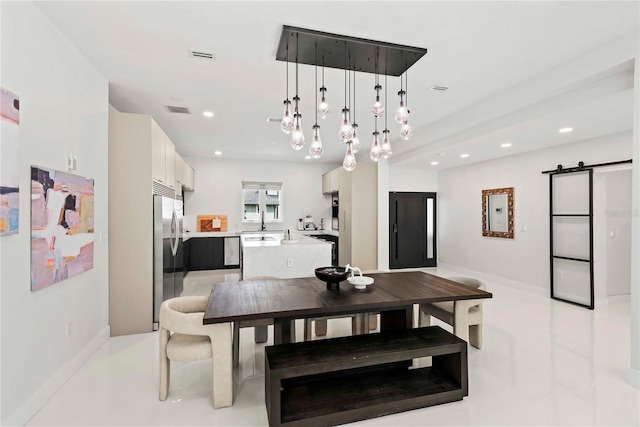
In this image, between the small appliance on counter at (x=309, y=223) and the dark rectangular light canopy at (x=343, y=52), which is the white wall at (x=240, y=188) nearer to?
the small appliance on counter at (x=309, y=223)

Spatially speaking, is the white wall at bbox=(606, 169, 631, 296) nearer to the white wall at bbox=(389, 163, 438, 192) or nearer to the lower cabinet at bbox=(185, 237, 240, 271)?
the white wall at bbox=(389, 163, 438, 192)

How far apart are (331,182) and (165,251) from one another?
414 cm

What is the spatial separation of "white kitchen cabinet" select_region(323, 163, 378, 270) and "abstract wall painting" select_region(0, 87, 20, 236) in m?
4.81

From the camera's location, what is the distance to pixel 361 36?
2473 millimetres

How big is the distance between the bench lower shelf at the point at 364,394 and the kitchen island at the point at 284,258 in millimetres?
1862

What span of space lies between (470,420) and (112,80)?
170 inches

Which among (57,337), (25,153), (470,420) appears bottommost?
(470,420)

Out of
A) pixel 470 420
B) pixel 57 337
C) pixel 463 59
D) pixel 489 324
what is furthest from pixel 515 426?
pixel 57 337

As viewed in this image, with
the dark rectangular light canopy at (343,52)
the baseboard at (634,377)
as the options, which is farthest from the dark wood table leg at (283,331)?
the baseboard at (634,377)

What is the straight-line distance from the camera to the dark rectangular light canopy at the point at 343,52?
7.95ft

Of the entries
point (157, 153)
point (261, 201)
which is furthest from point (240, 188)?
point (157, 153)

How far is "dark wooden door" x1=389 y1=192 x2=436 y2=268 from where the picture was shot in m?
7.27

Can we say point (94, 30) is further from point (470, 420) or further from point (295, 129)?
point (470, 420)

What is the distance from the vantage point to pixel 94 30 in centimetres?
238
